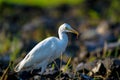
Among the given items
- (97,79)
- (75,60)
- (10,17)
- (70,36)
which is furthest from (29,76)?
(10,17)

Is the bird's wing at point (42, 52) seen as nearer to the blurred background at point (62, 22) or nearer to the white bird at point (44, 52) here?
the white bird at point (44, 52)

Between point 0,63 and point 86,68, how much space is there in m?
1.79

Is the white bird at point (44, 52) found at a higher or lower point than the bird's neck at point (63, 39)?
lower

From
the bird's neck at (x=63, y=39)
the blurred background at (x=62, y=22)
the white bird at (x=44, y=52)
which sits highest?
the blurred background at (x=62, y=22)

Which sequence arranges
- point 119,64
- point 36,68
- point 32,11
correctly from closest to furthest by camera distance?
point 36,68, point 119,64, point 32,11

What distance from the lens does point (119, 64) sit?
41.1ft

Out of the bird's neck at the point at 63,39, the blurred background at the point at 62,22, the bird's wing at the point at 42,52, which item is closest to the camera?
the bird's wing at the point at 42,52

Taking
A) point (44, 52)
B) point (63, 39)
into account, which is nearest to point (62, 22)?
point (63, 39)

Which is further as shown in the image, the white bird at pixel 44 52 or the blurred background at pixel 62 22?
the blurred background at pixel 62 22

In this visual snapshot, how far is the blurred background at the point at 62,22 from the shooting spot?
17.5m

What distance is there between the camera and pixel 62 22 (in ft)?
104

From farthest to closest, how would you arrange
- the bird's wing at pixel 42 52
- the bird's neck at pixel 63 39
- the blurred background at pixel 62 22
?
the blurred background at pixel 62 22, the bird's neck at pixel 63 39, the bird's wing at pixel 42 52

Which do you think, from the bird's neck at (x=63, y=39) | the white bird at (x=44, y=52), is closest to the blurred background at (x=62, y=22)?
the white bird at (x=44, y=52)

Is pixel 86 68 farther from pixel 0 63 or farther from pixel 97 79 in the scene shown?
pixel 0 63
